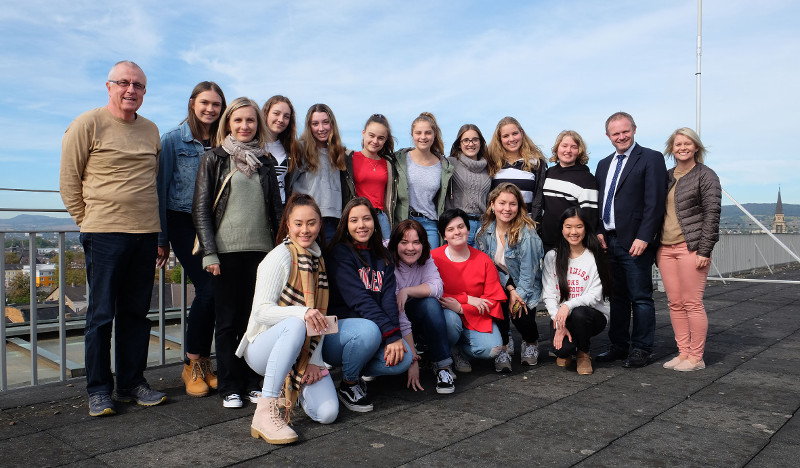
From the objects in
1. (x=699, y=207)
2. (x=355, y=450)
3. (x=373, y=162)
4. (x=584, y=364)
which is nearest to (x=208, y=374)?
(x=355, y=450)

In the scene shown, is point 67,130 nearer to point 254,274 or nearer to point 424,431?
point 254,274

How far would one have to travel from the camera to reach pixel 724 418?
3227 mm

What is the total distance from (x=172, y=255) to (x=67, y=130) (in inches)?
41.9

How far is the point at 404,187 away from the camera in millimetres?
4598

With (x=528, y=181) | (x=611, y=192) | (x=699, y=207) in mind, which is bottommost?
(x=699, y=207)

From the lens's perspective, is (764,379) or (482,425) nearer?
(482,425)

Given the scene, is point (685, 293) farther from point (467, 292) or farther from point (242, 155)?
point (242, 155)

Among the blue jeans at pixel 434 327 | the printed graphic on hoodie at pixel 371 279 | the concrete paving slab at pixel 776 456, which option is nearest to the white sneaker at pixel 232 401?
the printed graphic on hoodie at pixel 371 279

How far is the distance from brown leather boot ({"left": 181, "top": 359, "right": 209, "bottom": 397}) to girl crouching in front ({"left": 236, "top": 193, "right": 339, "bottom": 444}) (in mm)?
584

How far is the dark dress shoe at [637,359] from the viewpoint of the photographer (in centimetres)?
446

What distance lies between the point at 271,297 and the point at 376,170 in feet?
5.39

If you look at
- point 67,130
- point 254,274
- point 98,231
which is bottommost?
point 254,274

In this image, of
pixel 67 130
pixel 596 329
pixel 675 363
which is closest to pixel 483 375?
pixel 596 329

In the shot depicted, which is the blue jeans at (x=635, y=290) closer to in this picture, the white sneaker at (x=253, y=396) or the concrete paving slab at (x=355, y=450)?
the concrete paving slab at (x=355, y=450)
